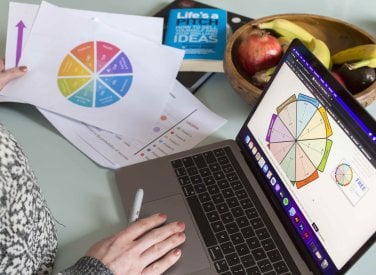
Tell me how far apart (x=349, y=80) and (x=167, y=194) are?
14.8 inches

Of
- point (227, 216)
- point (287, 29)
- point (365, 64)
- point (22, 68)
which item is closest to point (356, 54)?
point (365, 64)

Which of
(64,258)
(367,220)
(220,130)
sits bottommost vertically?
(64,258)

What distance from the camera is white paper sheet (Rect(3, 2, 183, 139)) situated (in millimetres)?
884

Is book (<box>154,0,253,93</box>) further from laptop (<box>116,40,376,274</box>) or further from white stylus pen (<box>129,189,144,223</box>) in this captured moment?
white stylus pen (<box>129,189,144,223</box>)

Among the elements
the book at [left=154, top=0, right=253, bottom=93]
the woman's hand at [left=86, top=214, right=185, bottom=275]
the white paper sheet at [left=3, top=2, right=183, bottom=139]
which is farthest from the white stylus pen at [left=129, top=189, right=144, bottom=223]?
the book at [left=154, top=0, right=253, bottom=93]

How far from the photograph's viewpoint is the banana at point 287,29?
892 mm

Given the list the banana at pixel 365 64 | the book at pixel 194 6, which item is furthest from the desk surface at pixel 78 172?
the banana at pixel 365 64

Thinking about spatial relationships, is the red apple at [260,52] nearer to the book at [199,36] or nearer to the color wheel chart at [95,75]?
the book at [199,36]

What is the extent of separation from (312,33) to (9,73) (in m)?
0.61

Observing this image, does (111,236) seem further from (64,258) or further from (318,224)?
(318,224)

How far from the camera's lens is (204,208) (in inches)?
28.9

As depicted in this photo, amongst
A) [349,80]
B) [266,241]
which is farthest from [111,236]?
[349,80]

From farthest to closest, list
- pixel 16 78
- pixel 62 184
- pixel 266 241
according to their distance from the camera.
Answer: pixel 16 78, pixel 62 184, pixel 266 241

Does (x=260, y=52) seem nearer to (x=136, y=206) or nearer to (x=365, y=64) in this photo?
(x=365, y=64)
